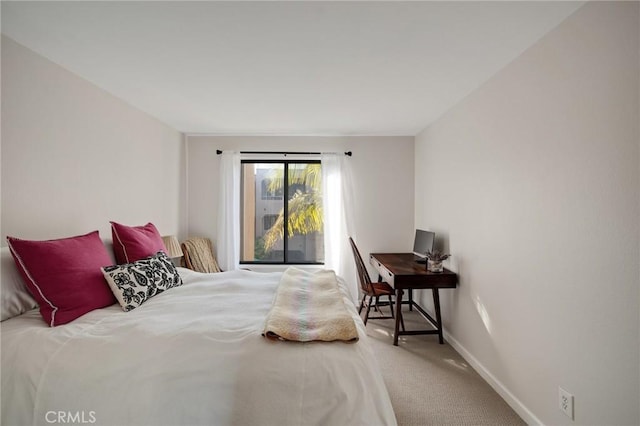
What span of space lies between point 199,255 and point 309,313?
248 centimetres

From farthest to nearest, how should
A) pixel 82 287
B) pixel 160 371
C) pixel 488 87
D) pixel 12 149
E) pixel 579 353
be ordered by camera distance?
pixel 488 87 → pixel 12 149 → pixel 82 287 → pixel 579 353 → pixel 160 371

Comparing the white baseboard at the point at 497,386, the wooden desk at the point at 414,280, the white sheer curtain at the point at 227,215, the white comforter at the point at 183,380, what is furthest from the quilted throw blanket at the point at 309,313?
the white sheer curtain at the point at 227,215

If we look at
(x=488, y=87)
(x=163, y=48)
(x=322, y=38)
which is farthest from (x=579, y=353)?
(x=163, y=48)

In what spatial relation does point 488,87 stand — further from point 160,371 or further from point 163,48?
point 160,371

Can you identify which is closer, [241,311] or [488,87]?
[241,311]

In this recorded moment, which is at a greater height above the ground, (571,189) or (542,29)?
(542,29)

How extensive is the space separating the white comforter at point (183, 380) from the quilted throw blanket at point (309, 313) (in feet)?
0.16

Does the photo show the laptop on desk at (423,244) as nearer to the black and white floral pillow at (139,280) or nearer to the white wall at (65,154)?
the black and white floral pillow at (139,280)

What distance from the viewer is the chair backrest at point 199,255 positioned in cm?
362

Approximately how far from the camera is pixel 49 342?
1.37 metres

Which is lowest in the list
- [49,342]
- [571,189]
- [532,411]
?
[532,411]

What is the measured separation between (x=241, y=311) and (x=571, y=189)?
199 cm

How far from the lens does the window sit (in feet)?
14.2

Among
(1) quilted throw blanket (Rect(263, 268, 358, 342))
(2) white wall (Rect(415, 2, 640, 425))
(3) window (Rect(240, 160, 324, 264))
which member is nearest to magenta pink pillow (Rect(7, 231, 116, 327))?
(1) quilted throw blanket (Rect(263, 268, 358, 342))
